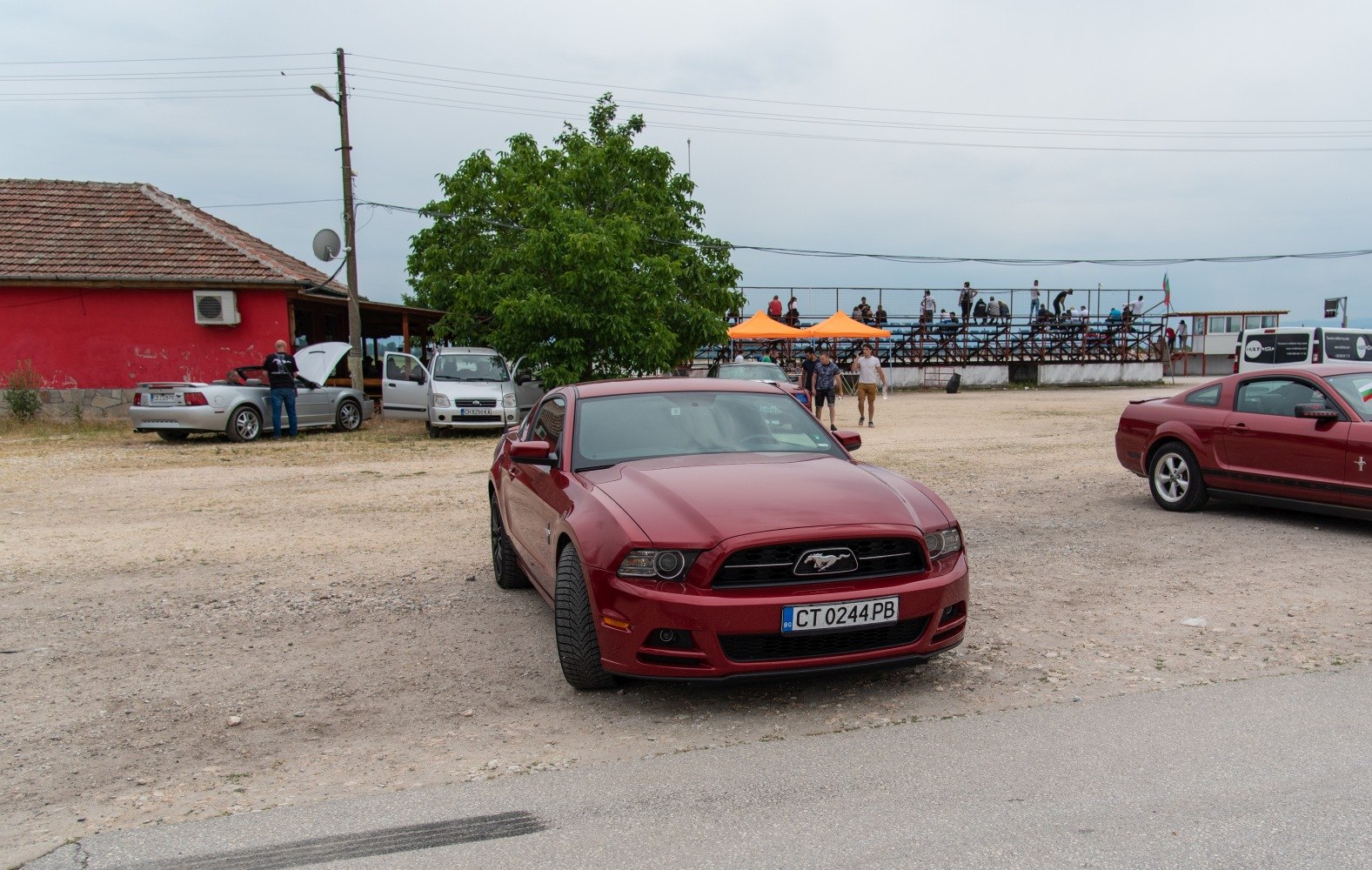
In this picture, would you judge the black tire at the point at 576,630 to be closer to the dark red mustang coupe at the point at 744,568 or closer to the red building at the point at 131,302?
the dark red mustang coupe at the point at 744,568

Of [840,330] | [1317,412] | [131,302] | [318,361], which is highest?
[131,302]

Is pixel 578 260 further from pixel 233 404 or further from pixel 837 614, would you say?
pixel 837 614

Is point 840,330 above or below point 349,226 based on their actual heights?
below

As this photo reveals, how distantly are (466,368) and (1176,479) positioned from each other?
45.9 feet

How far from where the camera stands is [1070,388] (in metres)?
40.2

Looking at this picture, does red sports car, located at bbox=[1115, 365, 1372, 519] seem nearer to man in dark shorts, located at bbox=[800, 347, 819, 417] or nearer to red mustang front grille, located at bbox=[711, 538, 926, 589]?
red mustang front grille, located at bbox=[711, 538, 926, 589]

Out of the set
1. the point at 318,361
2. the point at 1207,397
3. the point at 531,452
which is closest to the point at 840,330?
the point at 318,361

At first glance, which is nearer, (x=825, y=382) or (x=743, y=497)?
(x=743, y=497)

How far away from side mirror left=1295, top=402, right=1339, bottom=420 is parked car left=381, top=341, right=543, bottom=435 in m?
13.8

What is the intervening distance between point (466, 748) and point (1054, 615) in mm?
3516

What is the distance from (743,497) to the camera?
455cm

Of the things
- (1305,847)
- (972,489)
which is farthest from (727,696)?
(972,489)

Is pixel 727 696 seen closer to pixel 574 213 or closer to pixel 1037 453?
pixel 1037 453

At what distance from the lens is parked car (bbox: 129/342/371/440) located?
17.5 meters
